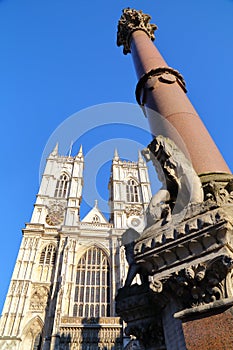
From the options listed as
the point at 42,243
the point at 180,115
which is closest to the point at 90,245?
the point at 42,243

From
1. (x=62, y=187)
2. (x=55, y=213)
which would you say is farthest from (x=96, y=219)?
(x=62, y=187)

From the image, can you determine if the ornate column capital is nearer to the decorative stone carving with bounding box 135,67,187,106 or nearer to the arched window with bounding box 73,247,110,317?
the decorative stone carving with bounding box 135,67,187,106

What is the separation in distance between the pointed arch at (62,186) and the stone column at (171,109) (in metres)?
28.3

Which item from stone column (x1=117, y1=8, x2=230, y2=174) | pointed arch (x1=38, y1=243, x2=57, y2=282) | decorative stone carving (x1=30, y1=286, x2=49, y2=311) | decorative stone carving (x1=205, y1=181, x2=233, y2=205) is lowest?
decorative stone carving (x1=205, y1=181, x2=233, y2=205)

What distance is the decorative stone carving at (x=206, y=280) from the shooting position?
2277mm

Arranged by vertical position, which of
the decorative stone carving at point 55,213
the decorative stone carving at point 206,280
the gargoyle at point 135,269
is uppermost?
the decorative stone carving at point 55,213

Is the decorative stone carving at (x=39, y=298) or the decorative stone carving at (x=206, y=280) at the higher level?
the decorative stone carving at (x=39, y=298)

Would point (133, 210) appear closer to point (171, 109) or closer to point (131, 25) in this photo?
point (131, 25)

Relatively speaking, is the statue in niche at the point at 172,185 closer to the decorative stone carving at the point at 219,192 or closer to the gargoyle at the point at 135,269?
the decorative stone carving at the point at 219,192

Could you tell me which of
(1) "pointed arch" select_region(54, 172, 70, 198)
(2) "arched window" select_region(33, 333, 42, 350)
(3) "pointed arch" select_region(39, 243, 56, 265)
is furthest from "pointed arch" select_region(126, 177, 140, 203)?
(2) "arched window" select_region(33, 333, 42, 350)

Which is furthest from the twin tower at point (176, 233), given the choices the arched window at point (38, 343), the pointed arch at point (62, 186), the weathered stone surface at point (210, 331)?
the pointed arch at point (62, 186)

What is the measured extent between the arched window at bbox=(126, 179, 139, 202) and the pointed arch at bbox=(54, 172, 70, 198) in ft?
27.8

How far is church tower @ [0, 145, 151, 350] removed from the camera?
18656mm

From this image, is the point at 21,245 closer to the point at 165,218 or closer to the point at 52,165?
the point at 52,165
